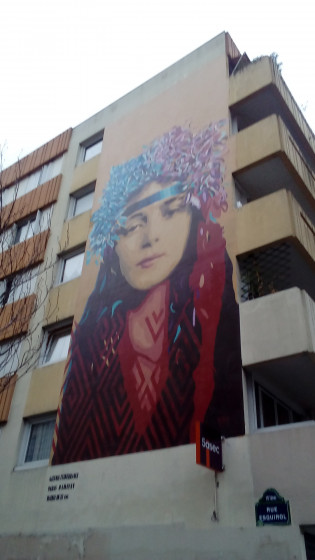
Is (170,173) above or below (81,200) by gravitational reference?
below

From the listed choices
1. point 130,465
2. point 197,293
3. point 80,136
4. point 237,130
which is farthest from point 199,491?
point 80,136

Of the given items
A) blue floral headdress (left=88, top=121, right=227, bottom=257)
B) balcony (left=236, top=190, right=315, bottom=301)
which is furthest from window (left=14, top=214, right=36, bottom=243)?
balcony (left=236, top=190, right=315, bottom=301)

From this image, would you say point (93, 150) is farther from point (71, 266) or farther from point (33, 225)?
point (71, 266)

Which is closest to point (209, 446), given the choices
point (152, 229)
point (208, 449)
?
point (208, 449)

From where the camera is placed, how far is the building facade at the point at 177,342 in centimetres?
897

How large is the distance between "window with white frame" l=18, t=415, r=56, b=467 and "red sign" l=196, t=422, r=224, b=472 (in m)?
5.05

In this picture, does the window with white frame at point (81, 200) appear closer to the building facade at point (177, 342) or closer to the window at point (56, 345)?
the building facade at point (177, 342)

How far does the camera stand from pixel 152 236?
13.6 m

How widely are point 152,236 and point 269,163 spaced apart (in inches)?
142

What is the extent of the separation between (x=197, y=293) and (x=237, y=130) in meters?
5.66

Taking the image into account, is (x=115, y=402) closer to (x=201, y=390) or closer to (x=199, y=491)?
(x=201, y=390)

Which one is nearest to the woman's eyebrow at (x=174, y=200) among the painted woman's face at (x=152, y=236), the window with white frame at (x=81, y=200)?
the painted woman's face at (x=152, y=236)

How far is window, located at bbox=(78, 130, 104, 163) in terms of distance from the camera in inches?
741

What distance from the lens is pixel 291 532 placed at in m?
7.90
